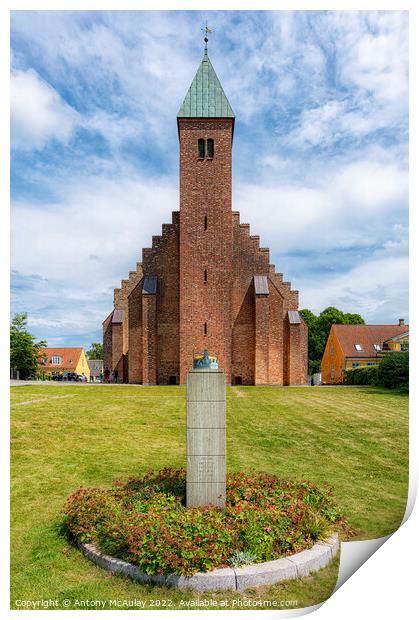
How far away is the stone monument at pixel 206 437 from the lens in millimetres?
7195

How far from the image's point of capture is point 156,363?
3584cm

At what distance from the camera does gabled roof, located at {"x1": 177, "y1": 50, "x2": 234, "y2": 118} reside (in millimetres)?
35250

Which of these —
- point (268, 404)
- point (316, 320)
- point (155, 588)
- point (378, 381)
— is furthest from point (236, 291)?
point (316, 320)

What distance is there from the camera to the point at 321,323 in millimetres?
70062

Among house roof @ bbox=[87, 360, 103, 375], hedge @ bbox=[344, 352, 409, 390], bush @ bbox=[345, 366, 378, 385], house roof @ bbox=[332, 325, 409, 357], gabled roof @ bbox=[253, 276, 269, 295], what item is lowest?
house roof @ bbox=[87, 360, 103, 375]

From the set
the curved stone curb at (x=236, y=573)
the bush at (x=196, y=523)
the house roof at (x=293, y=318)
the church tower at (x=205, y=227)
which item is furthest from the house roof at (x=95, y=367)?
the curved stone curb at (x=236, y=573)

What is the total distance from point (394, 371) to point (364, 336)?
82.9ft

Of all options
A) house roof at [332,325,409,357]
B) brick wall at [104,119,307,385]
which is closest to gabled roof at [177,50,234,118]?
brick wall at [104,119,307,385]

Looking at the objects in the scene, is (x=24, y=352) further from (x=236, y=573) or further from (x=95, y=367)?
(x=95, y=367)

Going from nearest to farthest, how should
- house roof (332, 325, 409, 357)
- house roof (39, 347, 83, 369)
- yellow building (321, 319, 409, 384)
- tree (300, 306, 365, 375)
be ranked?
1. yellow building (321, 319, 409, 384)
2. house roof (332, 325, 409, 357)
3. house roof (39, 347, 83, 369)
4. tree (300, 306, 365, 375)

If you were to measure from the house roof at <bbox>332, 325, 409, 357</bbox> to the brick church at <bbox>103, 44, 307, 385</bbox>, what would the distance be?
16519mm

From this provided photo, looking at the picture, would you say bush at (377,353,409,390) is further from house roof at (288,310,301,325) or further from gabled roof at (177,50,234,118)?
gabled roof at (177,50,234,118)

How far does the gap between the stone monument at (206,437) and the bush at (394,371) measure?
21448 millimetres

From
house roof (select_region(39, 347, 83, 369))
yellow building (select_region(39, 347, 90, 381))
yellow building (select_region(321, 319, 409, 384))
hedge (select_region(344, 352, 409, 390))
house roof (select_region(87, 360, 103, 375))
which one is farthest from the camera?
house roof (select_region(87, 360, 103, 375))
